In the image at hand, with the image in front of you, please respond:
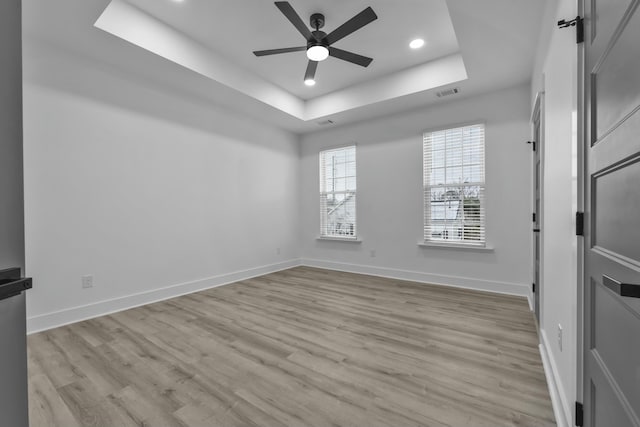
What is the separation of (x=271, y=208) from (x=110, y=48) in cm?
328

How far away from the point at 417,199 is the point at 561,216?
3.06 m

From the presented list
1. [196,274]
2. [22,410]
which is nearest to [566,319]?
[22,410]

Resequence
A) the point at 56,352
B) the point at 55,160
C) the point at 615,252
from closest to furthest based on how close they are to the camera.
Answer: the point at 615,252 → the point at 56,352 → the point at 55,160

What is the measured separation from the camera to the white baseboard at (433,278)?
3.92m

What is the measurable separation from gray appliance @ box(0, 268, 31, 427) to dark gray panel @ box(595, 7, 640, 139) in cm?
167

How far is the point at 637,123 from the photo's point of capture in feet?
2.45

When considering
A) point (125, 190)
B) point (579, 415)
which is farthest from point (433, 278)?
point (125, 190)

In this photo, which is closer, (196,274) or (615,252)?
(615,252)

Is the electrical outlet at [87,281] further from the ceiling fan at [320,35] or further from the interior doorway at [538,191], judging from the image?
the interior doorway at [538,191]

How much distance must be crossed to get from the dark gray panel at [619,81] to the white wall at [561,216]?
1.05ft

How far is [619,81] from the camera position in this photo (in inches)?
33.5

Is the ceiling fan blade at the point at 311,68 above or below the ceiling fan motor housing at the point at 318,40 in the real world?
below

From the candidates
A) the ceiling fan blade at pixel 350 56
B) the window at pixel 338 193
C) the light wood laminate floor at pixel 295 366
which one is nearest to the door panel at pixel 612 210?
the light wood laminate floor at pixel 295 366

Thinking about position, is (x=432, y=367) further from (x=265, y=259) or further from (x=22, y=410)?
(x=265, y=259)
